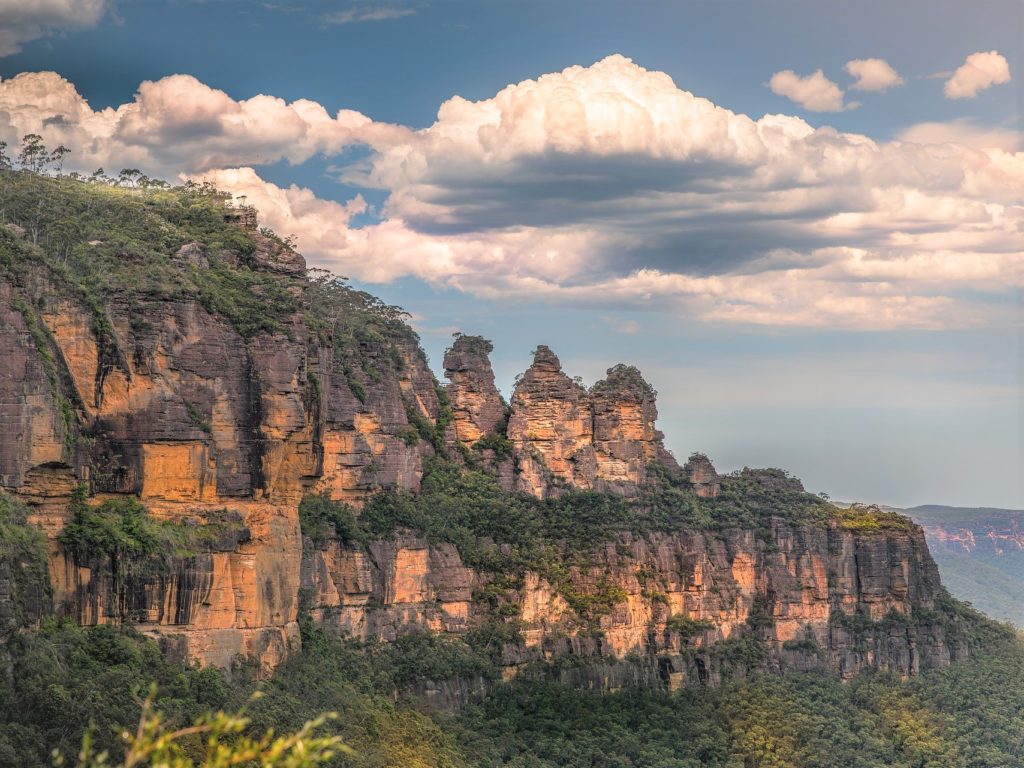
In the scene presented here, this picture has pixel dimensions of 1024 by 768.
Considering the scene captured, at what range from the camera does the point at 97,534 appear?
55.6m

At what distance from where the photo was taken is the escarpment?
185 ft

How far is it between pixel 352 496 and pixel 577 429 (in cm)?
1944

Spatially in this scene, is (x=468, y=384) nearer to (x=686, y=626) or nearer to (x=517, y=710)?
(x=686, y=626)

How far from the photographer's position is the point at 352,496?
264ft

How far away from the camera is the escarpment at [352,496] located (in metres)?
56.2

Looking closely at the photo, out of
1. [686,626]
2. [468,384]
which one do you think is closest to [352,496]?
[468,384]

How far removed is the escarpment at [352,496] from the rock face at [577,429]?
143 millimetres

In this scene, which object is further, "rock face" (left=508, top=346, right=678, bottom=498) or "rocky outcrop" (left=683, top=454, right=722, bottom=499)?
"rocky outcrop" (left=683, top=454, right=722, bottom=499)

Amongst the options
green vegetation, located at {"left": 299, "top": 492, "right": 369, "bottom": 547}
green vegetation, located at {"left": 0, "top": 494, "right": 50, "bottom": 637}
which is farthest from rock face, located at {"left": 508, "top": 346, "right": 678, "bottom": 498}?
green vegetation, located at {"left": 0, "top": 494, "right": 50, "bottom": 637}

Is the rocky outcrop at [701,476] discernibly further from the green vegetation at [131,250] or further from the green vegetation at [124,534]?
the green vegetation at [124,534]

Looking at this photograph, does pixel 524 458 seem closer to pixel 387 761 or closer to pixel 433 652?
pixel 433 652

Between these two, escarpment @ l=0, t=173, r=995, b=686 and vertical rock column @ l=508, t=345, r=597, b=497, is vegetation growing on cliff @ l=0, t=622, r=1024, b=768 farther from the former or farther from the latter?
vertical rock column @ l=508, t=345, r=597, b=497

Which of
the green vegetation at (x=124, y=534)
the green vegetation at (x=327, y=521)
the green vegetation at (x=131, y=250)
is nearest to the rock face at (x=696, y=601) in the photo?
the green vegetation at (x=327, y=521)

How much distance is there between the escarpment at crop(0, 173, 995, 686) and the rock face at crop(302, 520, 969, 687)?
146 mm
